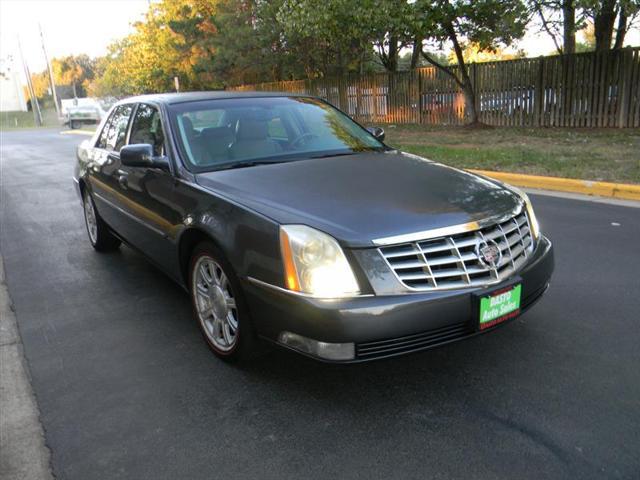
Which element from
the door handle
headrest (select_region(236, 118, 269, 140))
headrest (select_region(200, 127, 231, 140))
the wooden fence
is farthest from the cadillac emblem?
the wooden fence

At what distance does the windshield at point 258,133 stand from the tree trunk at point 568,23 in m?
9.19

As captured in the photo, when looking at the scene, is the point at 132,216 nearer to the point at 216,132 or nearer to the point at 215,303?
the point at 216,132

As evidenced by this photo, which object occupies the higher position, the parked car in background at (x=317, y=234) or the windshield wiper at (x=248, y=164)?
the windshield wiper at (x=248, y=164)

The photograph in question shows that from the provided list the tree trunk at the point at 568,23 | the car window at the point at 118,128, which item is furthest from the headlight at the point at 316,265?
the tree trunk at the point at 568,23

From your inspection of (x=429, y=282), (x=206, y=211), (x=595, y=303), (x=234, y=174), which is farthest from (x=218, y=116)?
(x=595, y=303)

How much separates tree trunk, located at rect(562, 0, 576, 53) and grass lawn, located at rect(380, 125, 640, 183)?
92.3 inches

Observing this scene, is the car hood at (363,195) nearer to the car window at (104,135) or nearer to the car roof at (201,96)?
the car roof at (201,96)

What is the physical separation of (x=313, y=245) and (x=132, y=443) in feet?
4.11

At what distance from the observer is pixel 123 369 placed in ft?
11.3

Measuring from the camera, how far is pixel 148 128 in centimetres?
439

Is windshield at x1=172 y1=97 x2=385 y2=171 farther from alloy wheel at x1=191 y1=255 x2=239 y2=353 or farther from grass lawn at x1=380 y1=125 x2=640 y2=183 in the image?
grass lawn at x1=380 y1=125 x2=640 y2=183

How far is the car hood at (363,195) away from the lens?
283 centimetres

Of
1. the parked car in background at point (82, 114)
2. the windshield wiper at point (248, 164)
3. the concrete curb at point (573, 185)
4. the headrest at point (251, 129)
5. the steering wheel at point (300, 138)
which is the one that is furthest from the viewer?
the parked car in background at point (82, 114)

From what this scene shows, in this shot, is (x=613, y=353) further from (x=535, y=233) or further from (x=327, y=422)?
(x=327, y=422)
